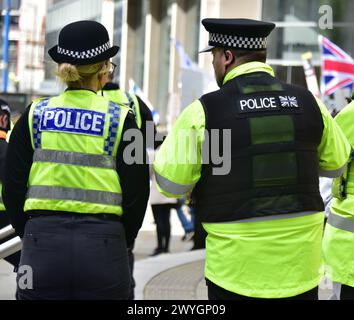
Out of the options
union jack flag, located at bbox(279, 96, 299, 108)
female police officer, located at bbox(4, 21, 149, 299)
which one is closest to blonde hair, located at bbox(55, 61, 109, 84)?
female police officer, located at bbox(4, 21, 149, 299)

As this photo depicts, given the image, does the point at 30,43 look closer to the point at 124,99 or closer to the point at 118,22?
the point at 118,22

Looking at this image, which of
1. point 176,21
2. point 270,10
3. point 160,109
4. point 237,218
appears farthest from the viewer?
point 160,109

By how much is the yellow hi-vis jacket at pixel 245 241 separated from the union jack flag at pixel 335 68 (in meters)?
9.46

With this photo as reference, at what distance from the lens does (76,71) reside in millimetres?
3930

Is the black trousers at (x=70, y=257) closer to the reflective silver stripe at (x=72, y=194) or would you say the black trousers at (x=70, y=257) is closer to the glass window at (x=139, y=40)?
the reflective silver stripe at (x=72, y=194)

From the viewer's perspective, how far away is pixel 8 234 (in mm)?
5711

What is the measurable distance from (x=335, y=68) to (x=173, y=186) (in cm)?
976

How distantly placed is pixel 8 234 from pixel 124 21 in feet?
94.2

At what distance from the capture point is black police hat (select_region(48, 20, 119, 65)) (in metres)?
3.94

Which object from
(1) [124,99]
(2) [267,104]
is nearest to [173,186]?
(2) [267,104]

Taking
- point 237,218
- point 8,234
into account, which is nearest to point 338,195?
point 237,218

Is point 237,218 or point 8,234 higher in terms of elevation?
point 237,218

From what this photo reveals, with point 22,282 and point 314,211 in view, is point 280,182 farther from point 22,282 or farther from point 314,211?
point 22,282

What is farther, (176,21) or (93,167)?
(176,21)
